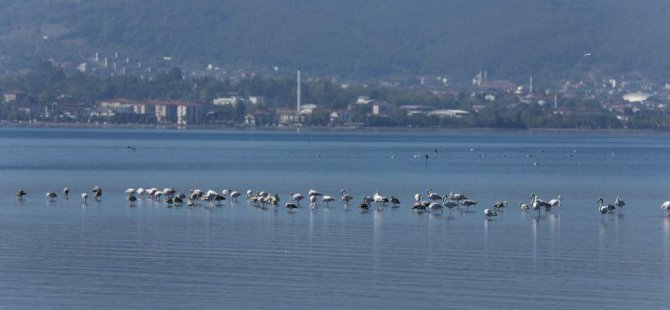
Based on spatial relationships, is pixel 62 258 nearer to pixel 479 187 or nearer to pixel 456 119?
pixel 479 187

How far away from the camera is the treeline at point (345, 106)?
168375 millimetres

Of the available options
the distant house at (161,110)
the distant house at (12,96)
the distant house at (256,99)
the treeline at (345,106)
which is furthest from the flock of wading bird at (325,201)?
the distant house at (256,99)

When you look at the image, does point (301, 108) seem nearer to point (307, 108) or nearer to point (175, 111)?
point (307, 108)

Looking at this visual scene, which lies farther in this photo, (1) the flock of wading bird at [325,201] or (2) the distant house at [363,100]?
(2) the distant house at [363,100]

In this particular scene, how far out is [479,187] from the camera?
43344 millimetres

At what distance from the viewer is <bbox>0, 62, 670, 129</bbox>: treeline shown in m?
168

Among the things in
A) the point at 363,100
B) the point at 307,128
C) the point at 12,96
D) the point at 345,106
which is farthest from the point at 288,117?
the point at 12,96

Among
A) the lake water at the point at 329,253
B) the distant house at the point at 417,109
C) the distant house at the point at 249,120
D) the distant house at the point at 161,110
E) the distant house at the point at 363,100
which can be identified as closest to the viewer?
the lake water at the point at 329,253

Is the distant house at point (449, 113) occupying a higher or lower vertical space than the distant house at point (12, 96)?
lower

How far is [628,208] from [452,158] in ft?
115

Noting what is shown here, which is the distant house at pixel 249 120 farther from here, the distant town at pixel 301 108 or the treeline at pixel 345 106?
the treeline at pixel 345 106

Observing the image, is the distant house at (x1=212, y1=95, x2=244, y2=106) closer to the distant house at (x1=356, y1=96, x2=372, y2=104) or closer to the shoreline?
the shoreline

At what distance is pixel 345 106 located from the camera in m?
185

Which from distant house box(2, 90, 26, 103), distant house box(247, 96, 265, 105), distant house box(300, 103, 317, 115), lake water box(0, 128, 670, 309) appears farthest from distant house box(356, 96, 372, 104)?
lake water box(0, 128, 670, 309)
